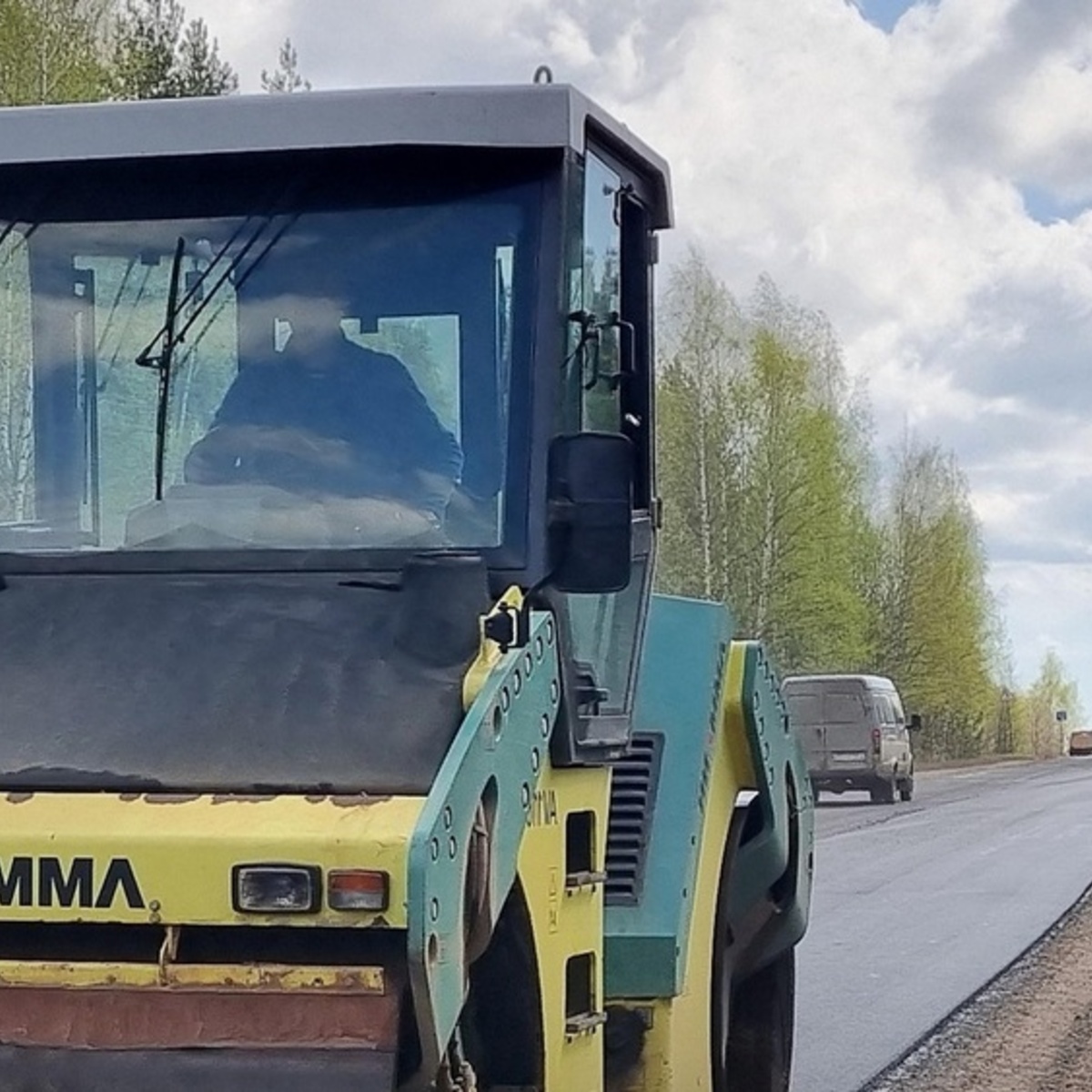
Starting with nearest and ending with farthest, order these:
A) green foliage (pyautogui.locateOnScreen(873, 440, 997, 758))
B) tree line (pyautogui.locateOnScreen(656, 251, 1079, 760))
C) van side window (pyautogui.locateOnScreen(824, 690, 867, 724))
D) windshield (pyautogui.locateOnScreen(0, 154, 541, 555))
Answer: windshield (pyautogui.locateOnScreen(0, 154, 541, 555)) < van side window (pyautogui.locateOnScreen(824, 690, 867, 724)) < tree line (pyautogui.locateOnScreen(656, 251, 1079, 760)) < green foliage (pyautogui.locateOnScreen(873, 440, 997, 758))

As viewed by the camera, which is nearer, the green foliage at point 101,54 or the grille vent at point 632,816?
the grille vent at point 632,816

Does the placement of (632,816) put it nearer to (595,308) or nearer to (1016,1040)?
(595,308)

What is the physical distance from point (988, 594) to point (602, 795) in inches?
3178

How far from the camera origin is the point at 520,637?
14.2ft

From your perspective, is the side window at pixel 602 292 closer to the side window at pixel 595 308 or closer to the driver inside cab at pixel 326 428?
the side window at pixel 595 308

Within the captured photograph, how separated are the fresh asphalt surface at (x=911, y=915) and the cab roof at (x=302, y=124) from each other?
5.01m

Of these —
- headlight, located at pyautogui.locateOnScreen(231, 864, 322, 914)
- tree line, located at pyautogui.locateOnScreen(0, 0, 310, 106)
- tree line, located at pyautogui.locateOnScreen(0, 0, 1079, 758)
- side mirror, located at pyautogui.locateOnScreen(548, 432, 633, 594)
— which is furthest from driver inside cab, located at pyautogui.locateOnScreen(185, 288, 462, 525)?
tree line, located at pyautogui.locateOnScreen(0, 0, 1079, 758)

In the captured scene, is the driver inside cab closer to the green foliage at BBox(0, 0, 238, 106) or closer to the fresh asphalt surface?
the fresh asphalt surface

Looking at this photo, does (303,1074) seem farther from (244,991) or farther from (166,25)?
(166,25)

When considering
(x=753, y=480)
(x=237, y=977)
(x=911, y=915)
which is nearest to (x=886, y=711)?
(x=911, y=915)

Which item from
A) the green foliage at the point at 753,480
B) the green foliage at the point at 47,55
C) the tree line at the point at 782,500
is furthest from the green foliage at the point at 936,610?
the green foliage at the point at 47,55

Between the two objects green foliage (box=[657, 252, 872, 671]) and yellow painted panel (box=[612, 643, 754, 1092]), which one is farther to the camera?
green foliage (box=[657, 252, 872, 671])

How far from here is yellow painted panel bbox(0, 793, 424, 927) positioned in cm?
370

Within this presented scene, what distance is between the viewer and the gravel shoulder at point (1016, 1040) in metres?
8.84
